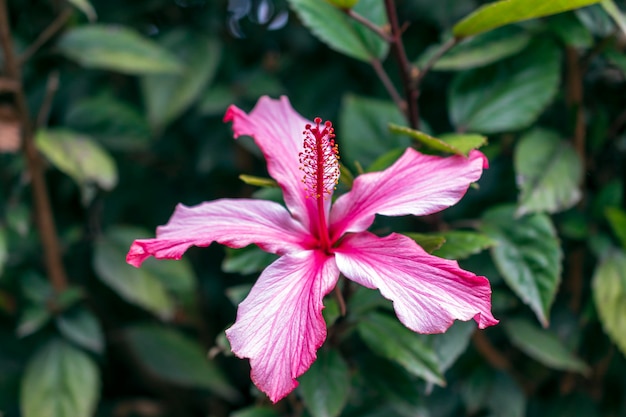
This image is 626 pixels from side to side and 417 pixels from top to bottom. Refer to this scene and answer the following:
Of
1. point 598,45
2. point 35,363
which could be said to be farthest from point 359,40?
point 35,363

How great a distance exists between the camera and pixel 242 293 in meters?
0.85

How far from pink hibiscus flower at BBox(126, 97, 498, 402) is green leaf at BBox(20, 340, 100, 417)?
1.89ft

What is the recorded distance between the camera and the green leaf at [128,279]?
1174 millimetres

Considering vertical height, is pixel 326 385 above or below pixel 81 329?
above

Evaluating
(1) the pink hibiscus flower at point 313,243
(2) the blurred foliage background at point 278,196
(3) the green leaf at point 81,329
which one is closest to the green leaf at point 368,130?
(2) the blurred foliage background at point 278,196

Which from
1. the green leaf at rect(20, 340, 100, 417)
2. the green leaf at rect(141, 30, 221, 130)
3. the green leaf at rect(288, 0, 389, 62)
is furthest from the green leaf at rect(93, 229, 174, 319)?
the green leaf at rect(288, 0, 389, 62)

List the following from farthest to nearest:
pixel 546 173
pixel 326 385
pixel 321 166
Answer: pixel 546 173 → pixel 326 385 → pixel 321 166

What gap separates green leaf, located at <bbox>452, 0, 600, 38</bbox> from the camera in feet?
2.23

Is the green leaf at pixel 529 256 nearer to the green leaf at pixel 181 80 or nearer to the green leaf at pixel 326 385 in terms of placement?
the green leaf at pixel 326 385

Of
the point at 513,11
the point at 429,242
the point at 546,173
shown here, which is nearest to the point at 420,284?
the point at 429,242

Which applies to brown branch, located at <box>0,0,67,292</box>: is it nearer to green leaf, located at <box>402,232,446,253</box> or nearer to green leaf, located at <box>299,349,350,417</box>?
green leaf, located at <box>299,349,350,417</box>

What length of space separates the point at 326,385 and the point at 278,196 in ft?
0.76

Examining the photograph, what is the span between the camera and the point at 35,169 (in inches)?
45.9

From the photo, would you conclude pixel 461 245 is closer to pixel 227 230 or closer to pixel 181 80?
pixel 227 230
